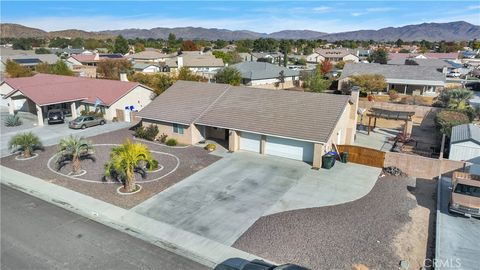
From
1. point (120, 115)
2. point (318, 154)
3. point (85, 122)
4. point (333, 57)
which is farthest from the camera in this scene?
point (333, 57)

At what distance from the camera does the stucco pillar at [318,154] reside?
904 inches

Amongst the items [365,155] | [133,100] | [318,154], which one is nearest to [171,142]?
[318,154]

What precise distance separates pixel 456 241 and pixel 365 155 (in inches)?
383

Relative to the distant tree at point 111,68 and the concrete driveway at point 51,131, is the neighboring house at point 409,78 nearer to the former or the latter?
the concrete driveway at point 51,131

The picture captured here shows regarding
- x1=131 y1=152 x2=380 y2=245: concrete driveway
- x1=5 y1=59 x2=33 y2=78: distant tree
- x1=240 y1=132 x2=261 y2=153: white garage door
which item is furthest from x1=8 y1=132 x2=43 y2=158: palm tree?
x1=5 y1=59 x2=33 y2=78: distant tree

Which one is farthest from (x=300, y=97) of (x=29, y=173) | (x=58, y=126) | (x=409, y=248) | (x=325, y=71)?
(x=325, y=71)

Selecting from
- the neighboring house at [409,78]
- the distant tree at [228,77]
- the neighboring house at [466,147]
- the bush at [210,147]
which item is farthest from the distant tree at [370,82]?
the bush at [210,147]

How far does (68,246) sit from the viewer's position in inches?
567

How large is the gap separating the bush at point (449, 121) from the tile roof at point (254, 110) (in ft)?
30.9

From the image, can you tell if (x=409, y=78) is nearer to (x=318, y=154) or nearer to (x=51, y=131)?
(x=318, y=154)

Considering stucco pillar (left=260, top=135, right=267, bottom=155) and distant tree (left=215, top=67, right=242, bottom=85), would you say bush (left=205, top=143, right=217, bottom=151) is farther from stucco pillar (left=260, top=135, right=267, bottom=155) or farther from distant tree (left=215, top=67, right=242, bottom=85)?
distant tree (left=215, top=67, right=242, bottom=85)

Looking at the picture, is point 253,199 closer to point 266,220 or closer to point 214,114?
point 266,220

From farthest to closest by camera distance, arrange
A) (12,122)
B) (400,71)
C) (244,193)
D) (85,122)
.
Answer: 1. (400,71)
2. (12,122)
3. (85,122)
4. (244,193)

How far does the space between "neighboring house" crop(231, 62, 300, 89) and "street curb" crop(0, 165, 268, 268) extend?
42.4 m
